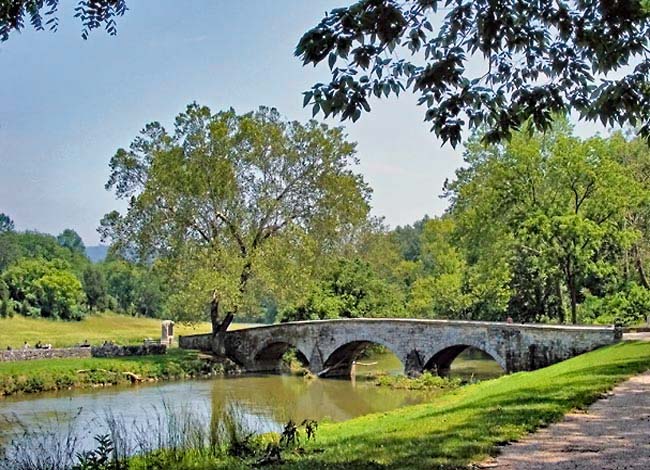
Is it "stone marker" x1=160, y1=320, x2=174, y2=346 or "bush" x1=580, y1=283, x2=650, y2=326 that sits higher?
"bush" x1=580, y1=283, x2=650, y2=326

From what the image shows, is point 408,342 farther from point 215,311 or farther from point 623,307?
point 215,311

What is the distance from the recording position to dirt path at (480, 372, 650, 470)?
21.9 feet

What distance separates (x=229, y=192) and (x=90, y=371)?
10061 mm

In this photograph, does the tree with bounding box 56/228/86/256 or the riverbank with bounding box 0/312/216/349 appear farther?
the tree with bounding box 56/228/86/256

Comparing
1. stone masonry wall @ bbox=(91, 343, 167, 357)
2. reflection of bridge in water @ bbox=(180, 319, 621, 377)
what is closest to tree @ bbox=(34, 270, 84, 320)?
reflection of bridge in water @ bbox=(180, 319, 621, 377)

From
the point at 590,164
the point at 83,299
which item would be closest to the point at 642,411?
the point at 590,164

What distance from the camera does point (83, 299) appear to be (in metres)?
71.8

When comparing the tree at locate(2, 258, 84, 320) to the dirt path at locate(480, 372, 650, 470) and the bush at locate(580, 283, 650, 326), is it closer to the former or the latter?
the bush at locate(580, 283, 650, 326)

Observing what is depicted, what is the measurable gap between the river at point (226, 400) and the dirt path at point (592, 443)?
8146mm

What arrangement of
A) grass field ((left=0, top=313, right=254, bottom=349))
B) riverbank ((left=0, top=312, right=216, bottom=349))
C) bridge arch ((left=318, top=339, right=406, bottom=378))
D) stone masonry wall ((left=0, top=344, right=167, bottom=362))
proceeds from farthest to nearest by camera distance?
riverbank ((left=0, top=312, right=216, bottom=349)) → grass field ((left=0, top=313, right=254, bottom=349)) → bridge arch ((left=318, top=339, right=406, bottom=378)) → stone masonry wall ((left=0, top=344, right=167, bottom=362))

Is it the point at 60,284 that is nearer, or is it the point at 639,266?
the point at 639,266

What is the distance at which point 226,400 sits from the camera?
2402 centimetres

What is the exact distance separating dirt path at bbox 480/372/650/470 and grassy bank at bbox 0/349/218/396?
75.8ft

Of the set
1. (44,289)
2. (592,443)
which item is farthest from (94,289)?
(592,443)
